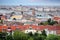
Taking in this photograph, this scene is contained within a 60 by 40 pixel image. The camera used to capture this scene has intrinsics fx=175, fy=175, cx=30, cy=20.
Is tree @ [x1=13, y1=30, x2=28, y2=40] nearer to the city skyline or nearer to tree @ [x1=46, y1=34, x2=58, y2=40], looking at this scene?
tree @ [x1=46, y1=34, x2=58, y2=40]

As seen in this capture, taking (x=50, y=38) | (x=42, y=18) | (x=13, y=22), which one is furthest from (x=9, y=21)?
(x=50, y=38)

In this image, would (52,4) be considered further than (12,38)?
Yes

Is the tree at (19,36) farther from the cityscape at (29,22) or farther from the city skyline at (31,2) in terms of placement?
the city skyline at (31,2)

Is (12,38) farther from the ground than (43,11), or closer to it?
closer to it

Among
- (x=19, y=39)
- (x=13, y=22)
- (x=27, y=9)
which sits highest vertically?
(x=27, y=9)

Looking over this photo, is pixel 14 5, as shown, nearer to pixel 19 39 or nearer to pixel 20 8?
pixel 20 8

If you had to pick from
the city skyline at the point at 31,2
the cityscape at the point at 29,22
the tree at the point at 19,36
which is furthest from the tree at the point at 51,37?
the city skyline at the point at 31,2

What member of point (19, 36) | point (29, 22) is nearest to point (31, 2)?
point (29, 22)

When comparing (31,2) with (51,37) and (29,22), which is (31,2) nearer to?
(29,22)

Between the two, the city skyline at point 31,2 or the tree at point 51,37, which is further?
the city skyline at point 31,2
